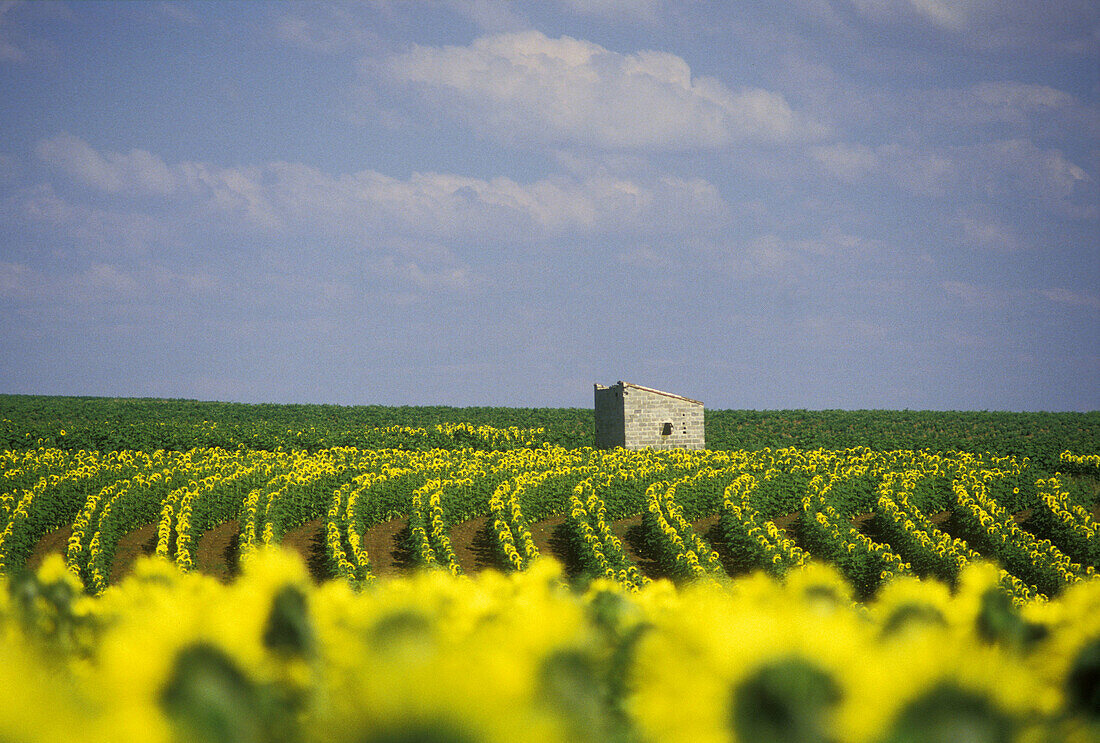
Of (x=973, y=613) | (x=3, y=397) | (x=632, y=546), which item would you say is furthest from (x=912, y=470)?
(x=3, y=397)

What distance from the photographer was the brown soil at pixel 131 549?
16562 millimetres

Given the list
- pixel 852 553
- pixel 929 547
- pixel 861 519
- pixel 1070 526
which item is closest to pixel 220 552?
pixel 852 553

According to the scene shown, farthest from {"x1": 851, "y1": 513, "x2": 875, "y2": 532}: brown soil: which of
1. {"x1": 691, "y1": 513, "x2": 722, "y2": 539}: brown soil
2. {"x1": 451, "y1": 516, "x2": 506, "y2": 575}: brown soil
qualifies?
{"x1": 451, "y1": 516, "x2": 506, "y2": 575}: brown soil

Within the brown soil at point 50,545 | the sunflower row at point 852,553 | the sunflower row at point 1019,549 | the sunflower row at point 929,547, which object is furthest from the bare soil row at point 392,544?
the sunflower row at point 852,553

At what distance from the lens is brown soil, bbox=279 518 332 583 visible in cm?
1683

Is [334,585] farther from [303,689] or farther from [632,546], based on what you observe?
[632,546]

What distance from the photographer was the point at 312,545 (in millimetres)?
18641

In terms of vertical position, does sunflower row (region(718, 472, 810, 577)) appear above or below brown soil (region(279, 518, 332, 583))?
above

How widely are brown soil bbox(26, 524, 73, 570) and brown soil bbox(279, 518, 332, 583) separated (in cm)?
479

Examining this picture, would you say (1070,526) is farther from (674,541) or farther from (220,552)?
A: (220,552)

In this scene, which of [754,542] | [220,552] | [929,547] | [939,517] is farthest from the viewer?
[939,517]

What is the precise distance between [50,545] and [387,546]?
7758mm

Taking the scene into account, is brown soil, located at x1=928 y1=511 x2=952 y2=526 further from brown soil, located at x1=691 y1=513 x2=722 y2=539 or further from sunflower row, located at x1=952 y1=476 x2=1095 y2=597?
brown soil, located at x1=691 y1=513 x2=722 y2=539

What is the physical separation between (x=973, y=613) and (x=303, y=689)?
1778 mm
